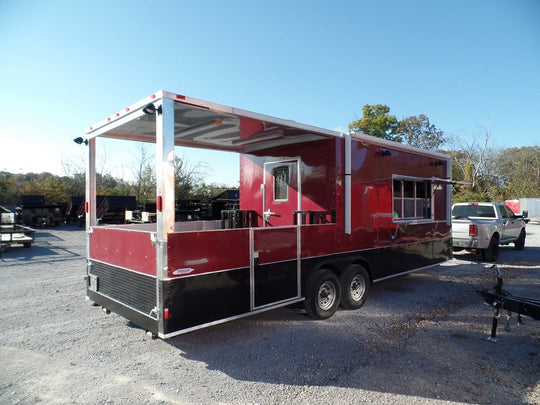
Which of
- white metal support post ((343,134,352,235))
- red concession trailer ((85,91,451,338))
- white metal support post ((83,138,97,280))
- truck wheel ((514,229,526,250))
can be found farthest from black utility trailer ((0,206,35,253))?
truck wheel ((514,229,526,250))

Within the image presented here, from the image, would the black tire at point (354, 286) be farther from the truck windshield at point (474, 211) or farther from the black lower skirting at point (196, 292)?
the truck windshield at point (474, 211)

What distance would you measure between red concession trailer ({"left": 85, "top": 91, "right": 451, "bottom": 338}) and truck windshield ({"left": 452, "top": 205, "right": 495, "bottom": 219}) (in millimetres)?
4252

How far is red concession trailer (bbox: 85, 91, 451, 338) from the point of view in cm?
336

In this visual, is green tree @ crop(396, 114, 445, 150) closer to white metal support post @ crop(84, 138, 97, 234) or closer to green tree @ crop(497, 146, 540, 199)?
green tree @ crop(497, 146, 540, 199)

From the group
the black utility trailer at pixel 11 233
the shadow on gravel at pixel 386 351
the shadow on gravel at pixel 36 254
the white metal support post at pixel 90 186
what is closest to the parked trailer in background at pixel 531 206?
the shadow on gravel at pixel 386 351

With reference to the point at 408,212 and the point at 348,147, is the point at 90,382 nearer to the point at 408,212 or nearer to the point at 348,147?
the point at 348,147

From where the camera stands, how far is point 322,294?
5000 millimetres

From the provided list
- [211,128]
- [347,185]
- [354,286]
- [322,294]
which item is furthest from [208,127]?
[354,286]

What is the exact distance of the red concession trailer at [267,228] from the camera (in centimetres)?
336

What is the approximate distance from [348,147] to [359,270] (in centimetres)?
189

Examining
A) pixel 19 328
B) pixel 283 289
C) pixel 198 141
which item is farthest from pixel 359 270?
pixel 19 328

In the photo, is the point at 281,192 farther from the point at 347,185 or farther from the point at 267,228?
the point at 267,228

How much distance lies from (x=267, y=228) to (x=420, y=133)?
3601 cm

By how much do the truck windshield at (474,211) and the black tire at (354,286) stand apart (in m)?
7.35
